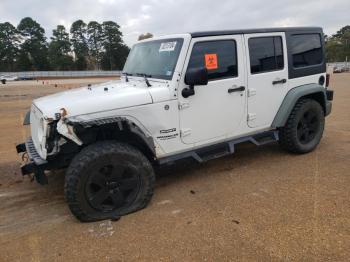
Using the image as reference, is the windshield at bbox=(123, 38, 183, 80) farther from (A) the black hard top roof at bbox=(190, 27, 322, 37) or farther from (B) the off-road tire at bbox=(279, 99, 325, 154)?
(B) the off-road tire at bbox=(279, 99, 325, 154)

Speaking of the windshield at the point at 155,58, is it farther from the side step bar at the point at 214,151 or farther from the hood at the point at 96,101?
the side step bar at the point at 214,151

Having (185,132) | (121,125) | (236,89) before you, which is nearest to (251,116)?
(236,89)

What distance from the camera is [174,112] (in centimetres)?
406

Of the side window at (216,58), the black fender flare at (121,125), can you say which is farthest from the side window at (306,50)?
the black fender flare at (121,125)

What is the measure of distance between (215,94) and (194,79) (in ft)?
1.77

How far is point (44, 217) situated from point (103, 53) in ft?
301

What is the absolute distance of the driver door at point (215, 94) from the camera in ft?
→ 13.7

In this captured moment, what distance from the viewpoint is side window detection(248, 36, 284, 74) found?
4707 millimetres

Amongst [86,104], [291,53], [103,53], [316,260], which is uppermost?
[103,53]

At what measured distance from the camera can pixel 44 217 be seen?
150 inches

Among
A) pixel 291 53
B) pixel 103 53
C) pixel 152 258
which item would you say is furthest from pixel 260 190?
pixel 103 53

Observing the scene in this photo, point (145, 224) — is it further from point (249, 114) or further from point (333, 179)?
point (333, 179)

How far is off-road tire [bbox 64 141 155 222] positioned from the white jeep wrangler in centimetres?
1

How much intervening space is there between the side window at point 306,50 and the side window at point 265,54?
12.3 inches
